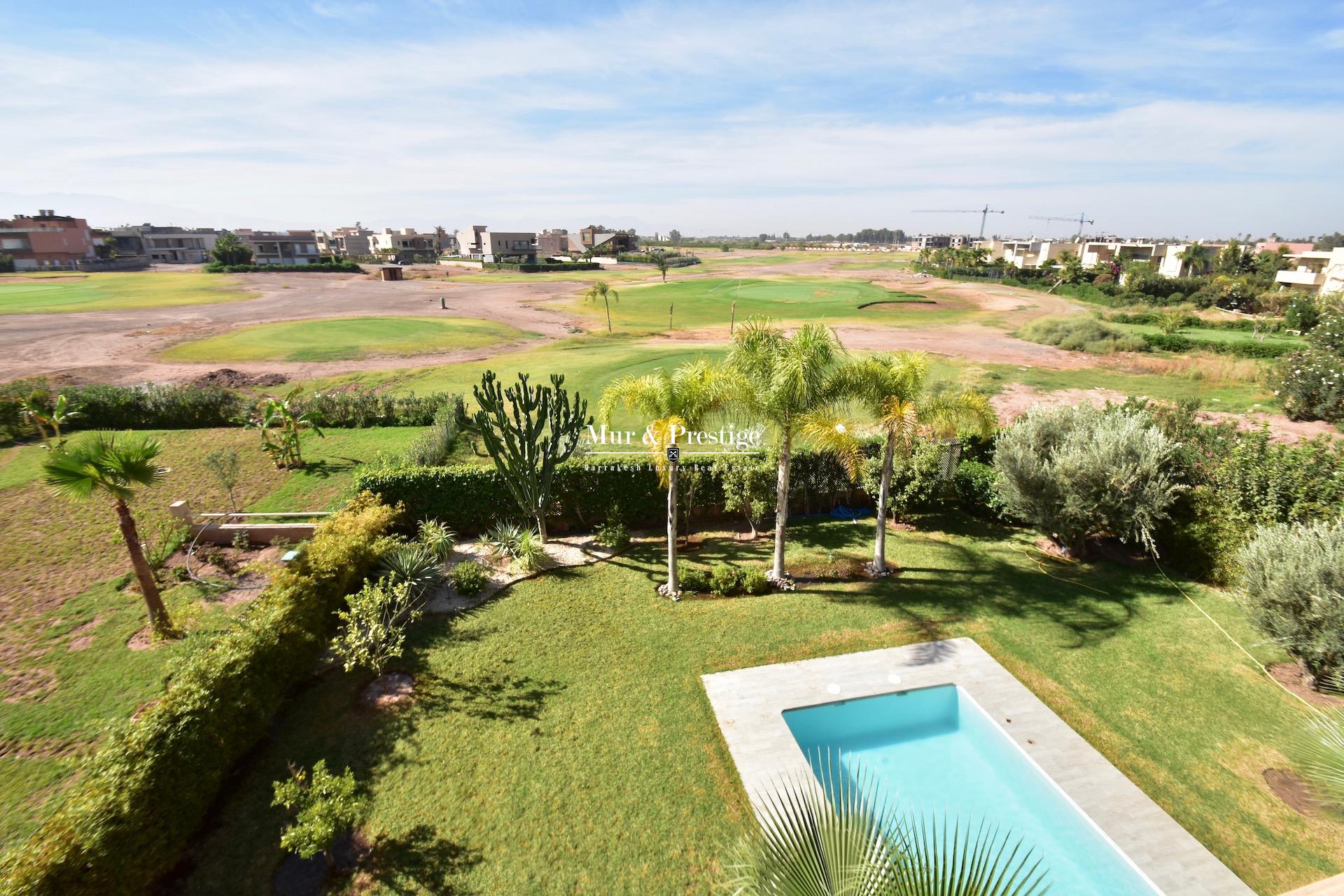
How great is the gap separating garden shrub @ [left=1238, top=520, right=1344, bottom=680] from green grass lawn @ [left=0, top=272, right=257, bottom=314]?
262 ft

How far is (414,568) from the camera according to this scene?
1240 cm

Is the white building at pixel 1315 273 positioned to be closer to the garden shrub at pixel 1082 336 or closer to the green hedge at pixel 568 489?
the garden shrub at pixel 1082 336

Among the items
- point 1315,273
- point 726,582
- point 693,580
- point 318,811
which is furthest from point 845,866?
point 1315,273

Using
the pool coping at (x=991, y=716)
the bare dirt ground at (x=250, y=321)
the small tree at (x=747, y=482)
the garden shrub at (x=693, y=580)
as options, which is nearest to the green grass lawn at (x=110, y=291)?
the bare dirt ground at (x=250, y=321)

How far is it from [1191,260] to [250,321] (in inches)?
4316

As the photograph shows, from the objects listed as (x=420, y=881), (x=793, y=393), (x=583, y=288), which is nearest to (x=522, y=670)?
(x=420, y=881)

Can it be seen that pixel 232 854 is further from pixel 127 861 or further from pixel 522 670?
pixel 522 670

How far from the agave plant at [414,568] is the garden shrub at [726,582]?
19.9 ft

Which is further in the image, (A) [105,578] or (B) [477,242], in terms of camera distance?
(B) [477,242]

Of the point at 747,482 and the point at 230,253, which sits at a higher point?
the point at 230,253

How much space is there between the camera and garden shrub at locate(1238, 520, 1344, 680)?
8.79 metres

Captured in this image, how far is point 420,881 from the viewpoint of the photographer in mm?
6855

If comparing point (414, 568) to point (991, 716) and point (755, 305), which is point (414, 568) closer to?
point (991, 716)

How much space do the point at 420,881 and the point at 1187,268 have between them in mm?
106294
